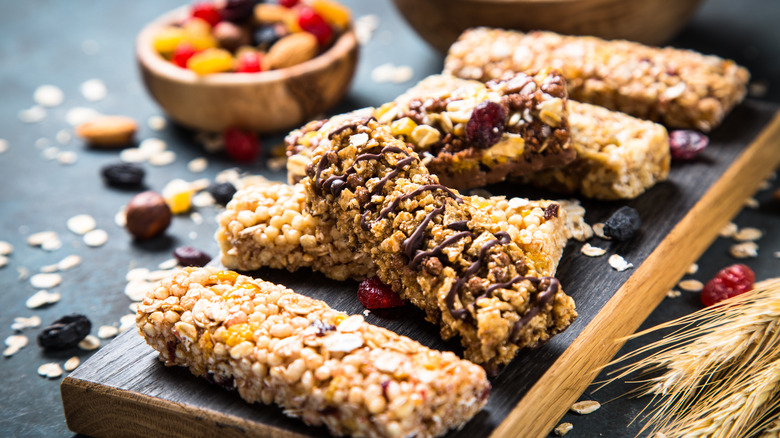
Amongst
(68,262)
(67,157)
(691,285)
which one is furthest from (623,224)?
(67,157)

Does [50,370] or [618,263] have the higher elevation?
[618,263]

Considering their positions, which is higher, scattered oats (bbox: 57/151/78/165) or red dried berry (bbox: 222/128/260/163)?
red dried berry (bbox: 222/128/260/163)

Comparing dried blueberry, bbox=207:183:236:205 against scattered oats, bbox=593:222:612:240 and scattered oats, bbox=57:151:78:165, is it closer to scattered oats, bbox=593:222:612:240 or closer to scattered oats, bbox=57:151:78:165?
scattered oats, bbox=57:151:78:165

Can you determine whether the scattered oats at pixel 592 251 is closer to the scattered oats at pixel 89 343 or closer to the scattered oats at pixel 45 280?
the scattered oats at pixel 89 343

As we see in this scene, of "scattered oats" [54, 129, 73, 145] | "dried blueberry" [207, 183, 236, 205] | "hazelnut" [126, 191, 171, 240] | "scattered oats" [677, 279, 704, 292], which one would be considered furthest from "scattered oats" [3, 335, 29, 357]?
"scattered oats" [677, 279, 704, 292]

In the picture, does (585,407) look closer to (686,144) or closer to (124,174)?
(686,144)

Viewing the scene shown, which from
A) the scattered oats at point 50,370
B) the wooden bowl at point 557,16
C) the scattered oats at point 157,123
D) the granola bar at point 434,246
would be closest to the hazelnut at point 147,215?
the scattered oats at point 50,370
